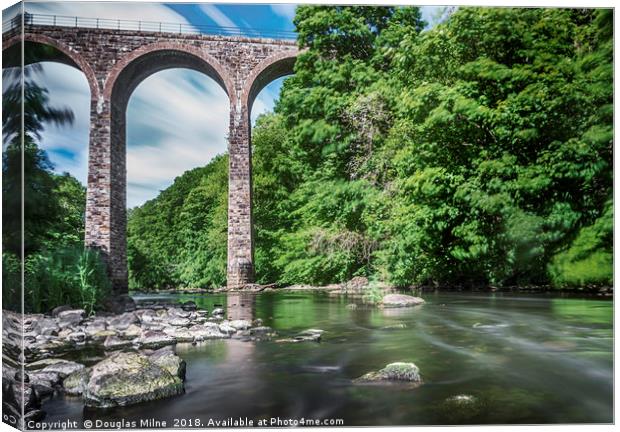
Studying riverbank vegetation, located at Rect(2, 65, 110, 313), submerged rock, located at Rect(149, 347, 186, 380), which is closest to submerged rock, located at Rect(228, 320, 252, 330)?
submerged rock, located at Rect(149, 347, 186, 380)

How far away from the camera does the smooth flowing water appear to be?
3.16 m

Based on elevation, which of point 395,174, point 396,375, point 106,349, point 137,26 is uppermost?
point 137,26

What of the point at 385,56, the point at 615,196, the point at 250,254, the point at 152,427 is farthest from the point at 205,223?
the point at 615,196

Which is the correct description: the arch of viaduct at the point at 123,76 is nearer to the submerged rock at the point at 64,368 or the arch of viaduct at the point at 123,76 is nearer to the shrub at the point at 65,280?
the shrub at the point at 65,280

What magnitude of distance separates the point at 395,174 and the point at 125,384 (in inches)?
113

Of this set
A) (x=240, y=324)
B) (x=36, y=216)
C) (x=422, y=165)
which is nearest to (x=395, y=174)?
(x=422, y=165)

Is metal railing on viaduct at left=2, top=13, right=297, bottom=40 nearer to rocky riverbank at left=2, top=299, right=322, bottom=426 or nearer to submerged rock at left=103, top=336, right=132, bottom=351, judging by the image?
rocky riverbank at left=2, top=299, right=322, bottom=426

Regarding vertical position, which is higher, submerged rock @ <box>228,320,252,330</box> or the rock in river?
submerged rock @ <box>228,320,252,330</box>

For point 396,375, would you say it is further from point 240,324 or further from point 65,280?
point 65,280

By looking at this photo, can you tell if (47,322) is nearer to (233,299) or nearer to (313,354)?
(233,299)

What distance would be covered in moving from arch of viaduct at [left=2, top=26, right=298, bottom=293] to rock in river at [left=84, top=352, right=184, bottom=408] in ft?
3.53

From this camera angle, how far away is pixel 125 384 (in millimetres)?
3133

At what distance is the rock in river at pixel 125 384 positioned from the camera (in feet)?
10.2

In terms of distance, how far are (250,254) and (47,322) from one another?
182 cm
